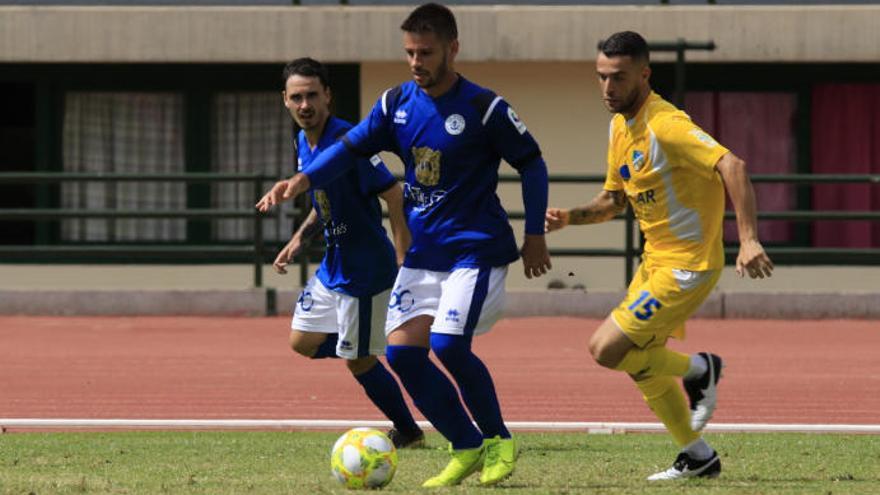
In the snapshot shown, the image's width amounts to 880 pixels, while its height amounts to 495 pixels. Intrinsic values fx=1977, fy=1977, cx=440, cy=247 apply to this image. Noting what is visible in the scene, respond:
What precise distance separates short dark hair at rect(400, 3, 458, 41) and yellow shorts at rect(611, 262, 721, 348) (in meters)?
1.33

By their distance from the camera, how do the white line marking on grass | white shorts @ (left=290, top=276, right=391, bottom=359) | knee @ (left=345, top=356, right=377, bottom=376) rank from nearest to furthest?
1. white shorts @ (left=290, top=276, right=391, bottom=359)
2. knee @ (left=345, top=356, right=377, bottom=376)
3. the white line marking on grass

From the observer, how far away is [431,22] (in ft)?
27.0

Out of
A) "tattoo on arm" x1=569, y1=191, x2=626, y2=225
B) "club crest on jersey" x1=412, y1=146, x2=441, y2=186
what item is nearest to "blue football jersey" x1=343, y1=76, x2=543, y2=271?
"club crest on jersey" x1=412, y1=146, x2=441, y2=186

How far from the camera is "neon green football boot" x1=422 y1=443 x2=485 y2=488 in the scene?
836cm

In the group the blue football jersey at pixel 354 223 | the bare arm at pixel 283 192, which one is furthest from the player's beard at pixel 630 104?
the blue football jersey at pixel 354 223

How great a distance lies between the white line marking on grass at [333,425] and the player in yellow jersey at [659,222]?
8.70 ft

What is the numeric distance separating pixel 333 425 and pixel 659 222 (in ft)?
11.5

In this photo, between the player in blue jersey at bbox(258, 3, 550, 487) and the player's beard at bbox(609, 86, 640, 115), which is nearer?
the player in blue jersey at bbox(258, 3, 550, 487)

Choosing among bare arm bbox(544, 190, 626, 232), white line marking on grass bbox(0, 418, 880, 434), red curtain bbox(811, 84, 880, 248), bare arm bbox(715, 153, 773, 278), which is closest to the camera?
bare arm bbox(715, 153, 773, 278)

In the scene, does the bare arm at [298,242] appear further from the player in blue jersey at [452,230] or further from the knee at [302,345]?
the player in blue jersey at [452,230]

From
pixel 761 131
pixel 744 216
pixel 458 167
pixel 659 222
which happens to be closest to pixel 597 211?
pixel 659 222

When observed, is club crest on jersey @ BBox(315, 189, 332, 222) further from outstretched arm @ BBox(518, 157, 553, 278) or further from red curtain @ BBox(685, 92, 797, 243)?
red curtain @ BBox(685, 92, 797, 243)

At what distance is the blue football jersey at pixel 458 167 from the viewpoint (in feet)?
27.4

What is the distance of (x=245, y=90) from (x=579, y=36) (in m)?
4.31
